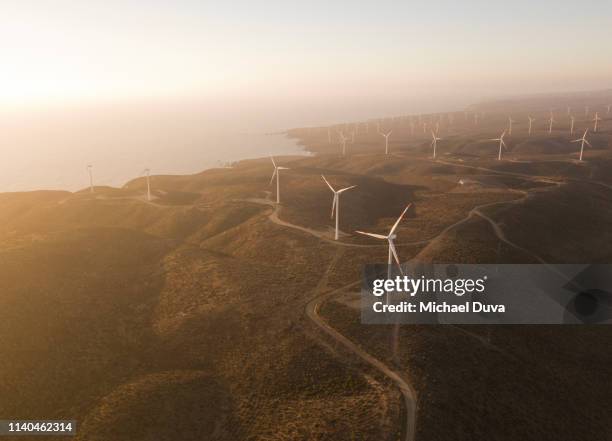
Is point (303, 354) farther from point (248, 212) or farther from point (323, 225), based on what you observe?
point (248, 212)

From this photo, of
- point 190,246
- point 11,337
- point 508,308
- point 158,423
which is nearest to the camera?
point 158,423

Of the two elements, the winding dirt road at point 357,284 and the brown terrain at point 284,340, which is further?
the brown terrain at point 284,340

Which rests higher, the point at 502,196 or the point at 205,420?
the point at 502,196

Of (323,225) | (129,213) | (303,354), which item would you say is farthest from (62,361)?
(129,213)

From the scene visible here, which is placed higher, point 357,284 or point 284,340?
point 357,284

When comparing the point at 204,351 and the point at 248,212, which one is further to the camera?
the point at 248,212

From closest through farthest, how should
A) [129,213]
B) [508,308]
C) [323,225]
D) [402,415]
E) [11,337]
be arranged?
1. [402,415]
2. [11,337]
3. [508,308]
4. [323,225]
5. [129,213]

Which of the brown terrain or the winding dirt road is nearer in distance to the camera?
the winding dirt road

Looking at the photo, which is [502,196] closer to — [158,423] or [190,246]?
[190,246]

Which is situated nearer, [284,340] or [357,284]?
[284,340]

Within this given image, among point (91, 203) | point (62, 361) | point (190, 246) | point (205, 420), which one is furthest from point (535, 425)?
point (91, 203)
